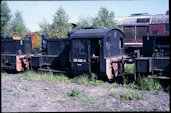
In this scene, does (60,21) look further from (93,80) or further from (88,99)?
(88,99)

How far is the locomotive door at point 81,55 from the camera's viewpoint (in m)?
9.69

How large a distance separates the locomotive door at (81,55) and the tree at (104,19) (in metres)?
10.6

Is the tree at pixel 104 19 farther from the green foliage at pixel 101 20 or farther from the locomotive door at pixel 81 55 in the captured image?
the locomotive door at pixel 81 55

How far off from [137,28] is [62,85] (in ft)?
37.7

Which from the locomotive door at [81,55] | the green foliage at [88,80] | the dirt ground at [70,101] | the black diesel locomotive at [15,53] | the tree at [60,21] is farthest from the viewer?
the tree at [60,21]

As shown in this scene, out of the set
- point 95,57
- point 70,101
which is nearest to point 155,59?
point 95,57

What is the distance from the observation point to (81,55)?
9.91m

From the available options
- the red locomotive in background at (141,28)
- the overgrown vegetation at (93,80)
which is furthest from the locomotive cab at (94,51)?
the red locomotive in background at (141,28)

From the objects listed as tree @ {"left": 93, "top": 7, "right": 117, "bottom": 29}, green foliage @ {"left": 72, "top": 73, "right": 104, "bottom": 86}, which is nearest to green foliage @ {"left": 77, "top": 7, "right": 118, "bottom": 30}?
tree @ {"left": 93, "top": 7, "right": 117, "bottom": 29}

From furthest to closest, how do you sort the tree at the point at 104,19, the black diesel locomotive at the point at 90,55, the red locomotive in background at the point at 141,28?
the tree at the point at 104,19
the red locomotive in background at the point at 141,28
the black diesel locomotive at the point at 90,55

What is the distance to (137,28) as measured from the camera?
18.1 meters

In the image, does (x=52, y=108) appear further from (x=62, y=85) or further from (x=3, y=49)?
(x=3, y=49)

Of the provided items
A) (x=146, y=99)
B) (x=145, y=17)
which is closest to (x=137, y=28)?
(x=145, y=17)

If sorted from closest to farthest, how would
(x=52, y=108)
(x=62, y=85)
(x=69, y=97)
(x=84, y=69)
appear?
1. (x=52, y=108)
2. (x=69, y=97)
3. (x=62, y=85)
4. (x=84, y=69)
